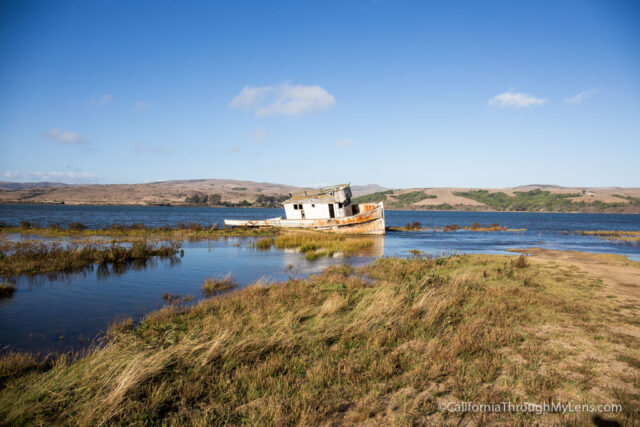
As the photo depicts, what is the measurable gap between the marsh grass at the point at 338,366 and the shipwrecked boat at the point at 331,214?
91.7 feet

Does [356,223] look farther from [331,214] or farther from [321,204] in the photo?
[321,204]

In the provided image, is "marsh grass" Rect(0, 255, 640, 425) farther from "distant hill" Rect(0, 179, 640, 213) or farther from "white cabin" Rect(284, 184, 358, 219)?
"distant hill" Rect(0, 179, 640, 213)

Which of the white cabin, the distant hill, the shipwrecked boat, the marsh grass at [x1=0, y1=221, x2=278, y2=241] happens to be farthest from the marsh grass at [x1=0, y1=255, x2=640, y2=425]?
the distant hill

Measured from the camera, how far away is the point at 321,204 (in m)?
38.1

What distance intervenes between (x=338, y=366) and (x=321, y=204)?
32901mm

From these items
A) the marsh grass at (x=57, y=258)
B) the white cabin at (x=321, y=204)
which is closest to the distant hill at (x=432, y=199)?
the white cabin at (x=321, y=204)

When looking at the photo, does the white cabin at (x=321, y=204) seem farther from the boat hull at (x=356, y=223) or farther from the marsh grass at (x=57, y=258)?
the marsh grass at (x=57, y=258)

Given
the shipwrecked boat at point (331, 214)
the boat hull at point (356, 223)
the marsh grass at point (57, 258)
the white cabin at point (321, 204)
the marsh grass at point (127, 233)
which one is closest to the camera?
the marsh grass at point (57, 258)

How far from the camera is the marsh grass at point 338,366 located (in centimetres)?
424

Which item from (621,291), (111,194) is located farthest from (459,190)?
(621,291)

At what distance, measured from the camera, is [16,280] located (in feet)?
41.2

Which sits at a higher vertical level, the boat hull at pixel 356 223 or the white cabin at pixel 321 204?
the white cabin at pixel 321 204

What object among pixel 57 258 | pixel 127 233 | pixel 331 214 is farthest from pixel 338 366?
pixel 331 214

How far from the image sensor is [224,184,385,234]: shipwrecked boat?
37.2 m
